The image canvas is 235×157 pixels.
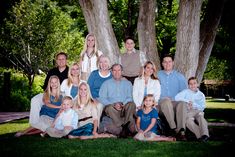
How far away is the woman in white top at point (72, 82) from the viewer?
7965mm

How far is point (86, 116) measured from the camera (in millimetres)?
7629

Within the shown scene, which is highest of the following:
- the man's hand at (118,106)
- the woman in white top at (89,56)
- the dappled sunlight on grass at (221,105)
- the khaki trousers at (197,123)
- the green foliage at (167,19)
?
the green foliage at (167,19)

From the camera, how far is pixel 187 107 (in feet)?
24.5

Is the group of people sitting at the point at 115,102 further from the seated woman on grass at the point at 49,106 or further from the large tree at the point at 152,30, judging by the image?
the large tree at the point at 152,30

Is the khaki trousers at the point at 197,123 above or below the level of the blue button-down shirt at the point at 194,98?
below

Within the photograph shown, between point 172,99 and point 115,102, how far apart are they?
1.35 meters

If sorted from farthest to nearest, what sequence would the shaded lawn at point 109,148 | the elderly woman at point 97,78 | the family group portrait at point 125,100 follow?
the elderly woman at point 97,78
the family group portrait at point 125,100
the shaded lawn at point 109,148

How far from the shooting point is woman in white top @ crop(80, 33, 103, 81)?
27.0 feet

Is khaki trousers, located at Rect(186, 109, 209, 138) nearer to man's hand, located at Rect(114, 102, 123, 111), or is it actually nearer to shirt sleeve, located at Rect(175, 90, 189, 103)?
shirt sleeve, located at Rect(175, 90, 189, 103)

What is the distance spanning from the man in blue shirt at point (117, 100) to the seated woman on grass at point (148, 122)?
27cm

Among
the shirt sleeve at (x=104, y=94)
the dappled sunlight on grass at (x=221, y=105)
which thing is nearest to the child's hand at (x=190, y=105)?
the shirt sleeve at (x=104, y=94)

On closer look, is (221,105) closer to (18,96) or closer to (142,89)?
(18,96)

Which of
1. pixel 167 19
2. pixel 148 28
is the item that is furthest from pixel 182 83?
pixel 167 19

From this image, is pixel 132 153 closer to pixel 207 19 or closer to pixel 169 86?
pixel 169 86
